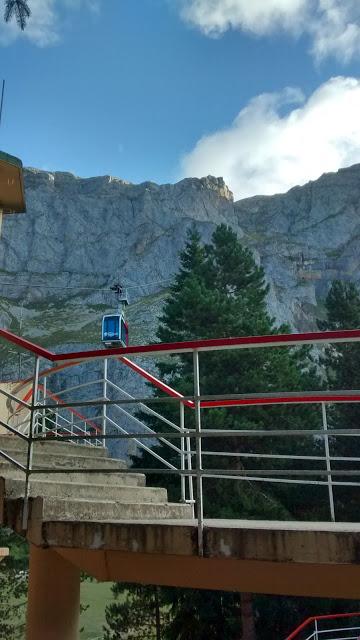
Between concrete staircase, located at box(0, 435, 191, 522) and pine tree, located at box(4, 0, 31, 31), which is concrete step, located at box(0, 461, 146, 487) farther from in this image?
pine tree, located at box(4, 0, 31, 31)

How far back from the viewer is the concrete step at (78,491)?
338cm

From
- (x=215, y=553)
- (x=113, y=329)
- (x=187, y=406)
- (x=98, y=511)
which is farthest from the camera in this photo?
(x=113, y=329)

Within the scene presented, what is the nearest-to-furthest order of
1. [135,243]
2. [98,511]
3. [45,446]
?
[98,511] < [45,446] < [135,243]

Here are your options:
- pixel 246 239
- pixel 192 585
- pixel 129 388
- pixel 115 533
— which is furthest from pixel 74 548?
pixel 246 239

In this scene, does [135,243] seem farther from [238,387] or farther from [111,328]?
[111,328]

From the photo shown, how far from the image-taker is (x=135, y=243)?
7775 centimetres

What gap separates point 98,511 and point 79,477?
0.87m

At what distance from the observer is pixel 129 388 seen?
40094mm

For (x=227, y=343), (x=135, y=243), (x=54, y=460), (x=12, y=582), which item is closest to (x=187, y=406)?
(x=54, y=460)

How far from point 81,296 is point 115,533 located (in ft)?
241

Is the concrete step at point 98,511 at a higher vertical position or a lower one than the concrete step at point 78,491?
lower

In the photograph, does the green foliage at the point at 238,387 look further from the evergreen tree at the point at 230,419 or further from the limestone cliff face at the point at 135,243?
the limestone cliff face at the point at 135,243

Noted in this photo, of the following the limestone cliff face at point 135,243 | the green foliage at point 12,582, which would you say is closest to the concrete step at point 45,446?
the green foliage at point 12,582

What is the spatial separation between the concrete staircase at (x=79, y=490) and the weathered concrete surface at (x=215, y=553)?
15 cm
